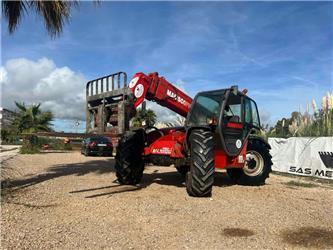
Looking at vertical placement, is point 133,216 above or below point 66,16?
below

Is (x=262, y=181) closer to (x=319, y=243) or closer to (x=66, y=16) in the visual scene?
(x=319, y=243)

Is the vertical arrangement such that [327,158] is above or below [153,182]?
above

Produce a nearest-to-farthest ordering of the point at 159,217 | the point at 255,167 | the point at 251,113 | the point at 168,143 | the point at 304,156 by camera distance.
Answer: the point at 159,217
the point at 168,143
the point at 251,113
the point at 255,167
the point at 304,156

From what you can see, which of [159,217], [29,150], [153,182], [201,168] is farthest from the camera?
[29,150]

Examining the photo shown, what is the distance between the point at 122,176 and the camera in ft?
32.8

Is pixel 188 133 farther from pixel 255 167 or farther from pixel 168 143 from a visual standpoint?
pixel 255 167

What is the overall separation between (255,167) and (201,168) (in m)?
3.43

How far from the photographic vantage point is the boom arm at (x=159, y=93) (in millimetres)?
9352

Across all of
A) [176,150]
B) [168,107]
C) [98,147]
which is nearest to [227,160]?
[176,150]

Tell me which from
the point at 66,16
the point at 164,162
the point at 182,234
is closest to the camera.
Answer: the point at 182,234

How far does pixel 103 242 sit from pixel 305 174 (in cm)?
1047

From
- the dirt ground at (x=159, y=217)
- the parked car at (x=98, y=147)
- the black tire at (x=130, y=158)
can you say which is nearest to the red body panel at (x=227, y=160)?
the dirt ground at (x=159, y=217)

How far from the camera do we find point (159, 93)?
959 centimetres

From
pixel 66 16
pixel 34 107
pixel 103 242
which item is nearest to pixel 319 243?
pixel 103 242
